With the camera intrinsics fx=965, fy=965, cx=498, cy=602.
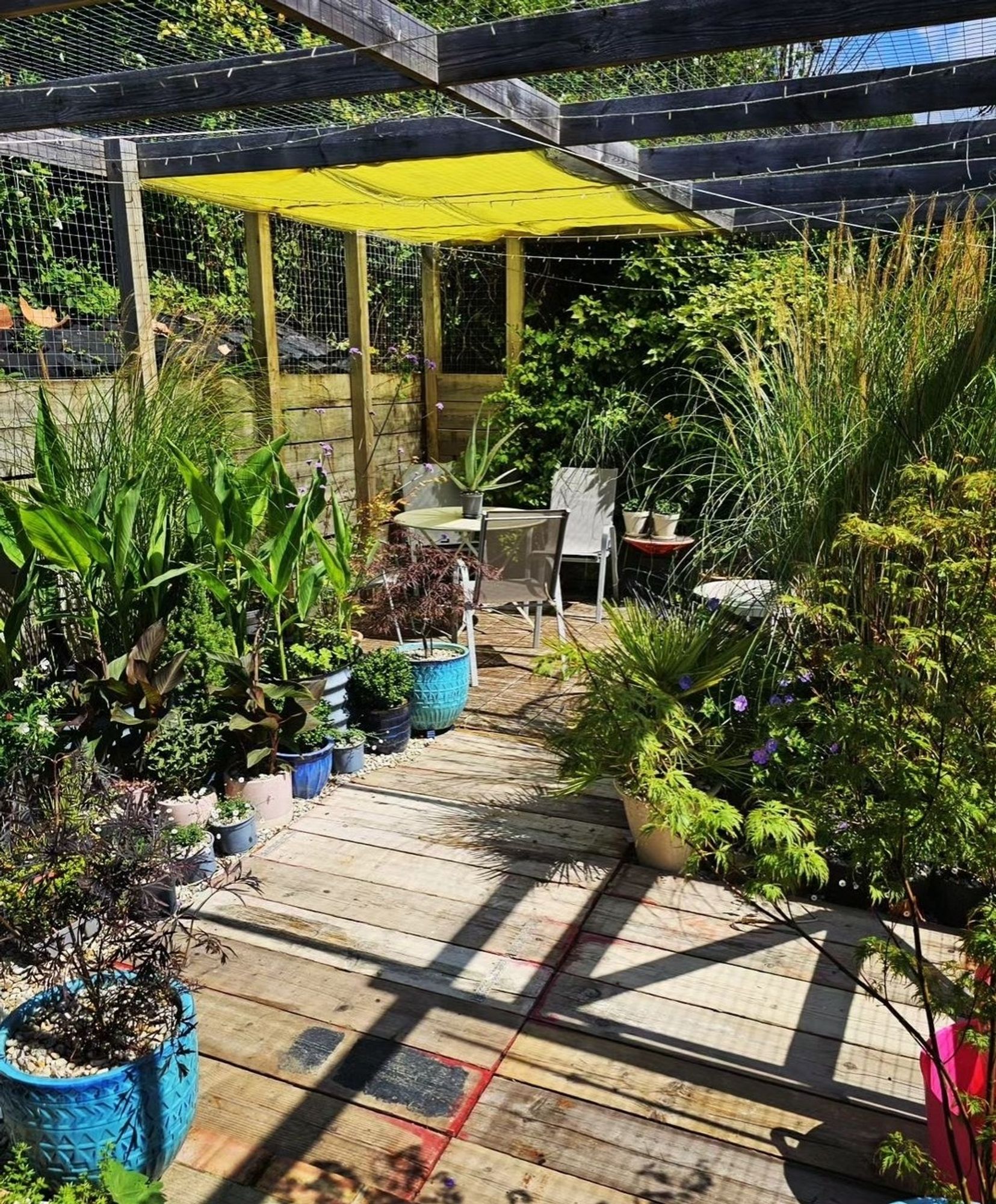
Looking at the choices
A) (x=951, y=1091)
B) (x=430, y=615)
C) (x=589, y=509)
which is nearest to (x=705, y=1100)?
(x=951, y=1091)

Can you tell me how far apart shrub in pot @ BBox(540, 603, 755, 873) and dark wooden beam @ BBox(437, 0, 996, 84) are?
172 cm

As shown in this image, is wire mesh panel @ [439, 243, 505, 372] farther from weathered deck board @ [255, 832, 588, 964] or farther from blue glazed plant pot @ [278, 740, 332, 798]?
weathered deck board @ [255, 832, 588, 964]

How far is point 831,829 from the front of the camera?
178 cm

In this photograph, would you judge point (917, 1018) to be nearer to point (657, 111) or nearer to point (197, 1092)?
point (197, 1092)

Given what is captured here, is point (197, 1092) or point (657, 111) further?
point (657, 111)

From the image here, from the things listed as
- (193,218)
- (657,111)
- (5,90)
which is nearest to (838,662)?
(657,111)

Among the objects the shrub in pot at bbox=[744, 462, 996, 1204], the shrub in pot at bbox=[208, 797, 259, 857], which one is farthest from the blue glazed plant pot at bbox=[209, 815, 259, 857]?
the shrub in pot at bbox=[744, 462, 996, 1204]

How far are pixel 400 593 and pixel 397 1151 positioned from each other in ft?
9.88

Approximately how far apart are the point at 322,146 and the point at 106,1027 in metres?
3.76

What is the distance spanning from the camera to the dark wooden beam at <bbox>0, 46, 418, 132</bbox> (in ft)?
9.98

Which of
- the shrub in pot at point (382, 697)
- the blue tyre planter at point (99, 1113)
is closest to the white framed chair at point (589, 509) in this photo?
the shrub in pot at point (382, 697)

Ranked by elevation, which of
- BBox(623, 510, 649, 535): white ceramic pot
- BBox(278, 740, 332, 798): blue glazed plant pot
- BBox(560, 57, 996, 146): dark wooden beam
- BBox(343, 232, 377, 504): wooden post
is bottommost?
BBox(278, 740, 332, 798): blue glazed plant pot

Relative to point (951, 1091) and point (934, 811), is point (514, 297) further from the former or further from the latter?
point (951, 1091)

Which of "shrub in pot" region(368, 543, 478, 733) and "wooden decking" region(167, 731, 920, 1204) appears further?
"shrub in pot" region(368, 543, 478, 733)
